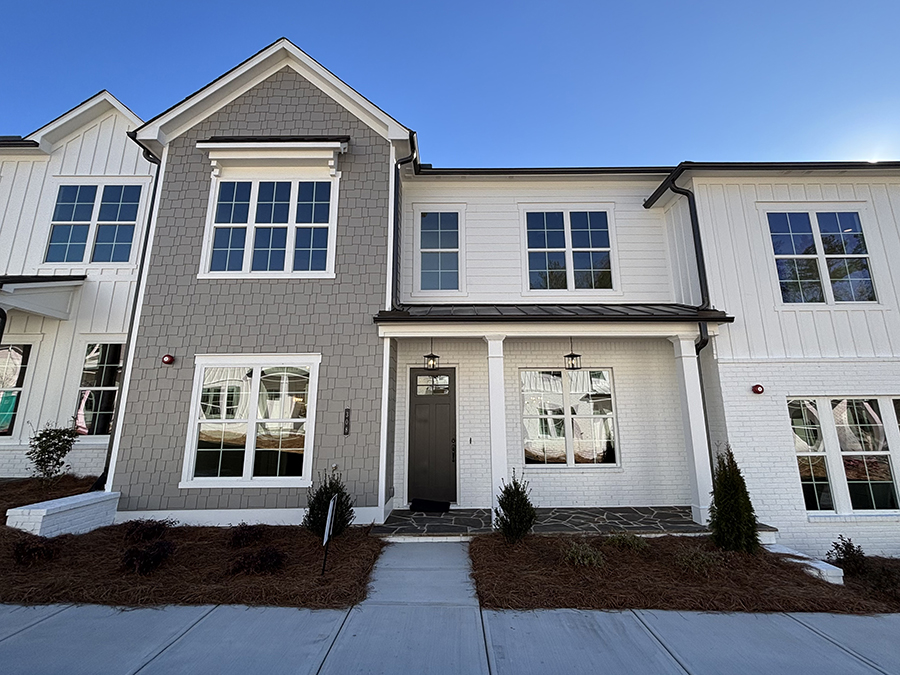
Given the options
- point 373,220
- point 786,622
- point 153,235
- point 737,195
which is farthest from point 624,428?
point 153,235

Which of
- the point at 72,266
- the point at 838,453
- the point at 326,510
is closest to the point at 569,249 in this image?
the point at 838,453

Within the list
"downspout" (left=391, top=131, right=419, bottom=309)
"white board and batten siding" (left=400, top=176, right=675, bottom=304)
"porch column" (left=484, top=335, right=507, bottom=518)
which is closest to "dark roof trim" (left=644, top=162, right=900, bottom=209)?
"white board and batten siding" (left=400, top=176, right=675, bottom=304)

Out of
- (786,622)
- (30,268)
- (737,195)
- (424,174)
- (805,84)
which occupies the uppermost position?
(805,84)

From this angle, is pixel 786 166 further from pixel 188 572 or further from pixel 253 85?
pixel 188 572

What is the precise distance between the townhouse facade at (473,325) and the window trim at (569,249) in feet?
0.16

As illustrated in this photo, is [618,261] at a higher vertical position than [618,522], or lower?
higher

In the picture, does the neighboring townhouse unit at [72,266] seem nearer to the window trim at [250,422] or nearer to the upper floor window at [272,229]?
the window trim at [250,422]

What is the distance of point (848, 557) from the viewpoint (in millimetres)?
5867

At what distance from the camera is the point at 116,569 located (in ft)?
15.1

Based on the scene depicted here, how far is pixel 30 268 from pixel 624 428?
12.7m

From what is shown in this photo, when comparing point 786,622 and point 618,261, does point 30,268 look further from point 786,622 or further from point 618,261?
point 786,622

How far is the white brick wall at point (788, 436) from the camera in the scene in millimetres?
6613

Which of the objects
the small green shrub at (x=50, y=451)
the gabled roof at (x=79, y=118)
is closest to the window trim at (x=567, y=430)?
the small green shrub at (x=50, y=451)

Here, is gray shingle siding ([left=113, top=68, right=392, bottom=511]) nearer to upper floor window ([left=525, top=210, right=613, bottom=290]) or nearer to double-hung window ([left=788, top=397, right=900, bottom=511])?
upper floor window ([left=525, top=210, right=613, bottom=290])
